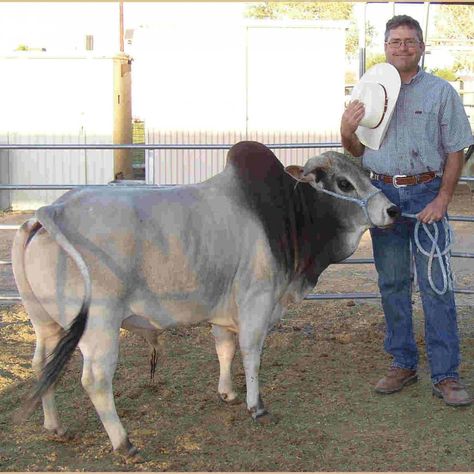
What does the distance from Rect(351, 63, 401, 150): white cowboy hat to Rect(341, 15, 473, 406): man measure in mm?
51

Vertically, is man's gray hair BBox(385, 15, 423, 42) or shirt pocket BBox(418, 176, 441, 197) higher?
man's gray hair BBox(385, 15, 423, 42)

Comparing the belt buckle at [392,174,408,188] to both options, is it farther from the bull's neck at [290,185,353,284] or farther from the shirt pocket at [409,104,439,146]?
the bull's neck at [290,185,353,284]

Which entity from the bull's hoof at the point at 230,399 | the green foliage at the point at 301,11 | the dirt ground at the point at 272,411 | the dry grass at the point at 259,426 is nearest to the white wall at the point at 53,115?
the dirt ground at the point at 272,411

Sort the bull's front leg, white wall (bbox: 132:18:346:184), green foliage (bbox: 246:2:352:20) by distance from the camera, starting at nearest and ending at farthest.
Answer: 1. the bull's front leg
2. white wall (bbox: 132:18:346:184)
3. green foliage (bbox: 246:2:352:20)

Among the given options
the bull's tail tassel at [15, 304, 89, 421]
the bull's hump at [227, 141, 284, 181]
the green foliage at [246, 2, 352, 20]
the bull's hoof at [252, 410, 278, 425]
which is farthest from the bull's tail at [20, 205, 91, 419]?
the green foliage at [246, 2, 352, 20]

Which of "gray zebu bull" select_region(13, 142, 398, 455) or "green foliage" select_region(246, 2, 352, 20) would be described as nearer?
"gray zebu bull" select_region(13, 142, 398, 455)

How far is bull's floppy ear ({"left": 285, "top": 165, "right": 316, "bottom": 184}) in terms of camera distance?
4137mm

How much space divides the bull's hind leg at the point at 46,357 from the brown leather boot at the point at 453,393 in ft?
6.39

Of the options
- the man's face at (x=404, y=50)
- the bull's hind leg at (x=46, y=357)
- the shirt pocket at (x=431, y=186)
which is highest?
the man's face at (x=404, y=50)

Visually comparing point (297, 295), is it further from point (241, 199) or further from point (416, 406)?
point (416, 406)

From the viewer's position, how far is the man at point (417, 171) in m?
4.20

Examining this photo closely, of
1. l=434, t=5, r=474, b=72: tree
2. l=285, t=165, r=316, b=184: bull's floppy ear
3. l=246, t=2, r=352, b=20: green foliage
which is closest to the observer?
l=285, t=165, r=316, b=184: bull's floppy ear

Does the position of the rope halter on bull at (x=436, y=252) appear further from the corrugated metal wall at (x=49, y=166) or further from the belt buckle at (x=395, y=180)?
the corrugated metal wall at (x=49, y=166)

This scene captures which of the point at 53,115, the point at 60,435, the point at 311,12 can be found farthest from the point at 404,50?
the point at 311,12
